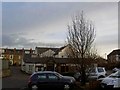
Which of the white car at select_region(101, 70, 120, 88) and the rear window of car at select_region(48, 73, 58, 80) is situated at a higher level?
the rear window of car at select_region(48, 73, 58, 80)

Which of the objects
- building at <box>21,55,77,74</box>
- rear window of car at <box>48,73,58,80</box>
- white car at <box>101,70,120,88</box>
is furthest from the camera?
building at <box>21,55,77,74</box>

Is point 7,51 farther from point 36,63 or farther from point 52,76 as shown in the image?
point 52,76

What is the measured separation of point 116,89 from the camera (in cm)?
2055

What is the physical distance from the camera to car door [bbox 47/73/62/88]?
23.5 m

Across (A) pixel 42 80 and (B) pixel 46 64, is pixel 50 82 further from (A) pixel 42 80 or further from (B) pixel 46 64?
(B) pixel 46 64

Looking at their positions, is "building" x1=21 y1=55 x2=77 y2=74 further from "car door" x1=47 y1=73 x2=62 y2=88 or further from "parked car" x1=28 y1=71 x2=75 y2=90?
"parked car" x1=28 y1=71 x2=75 y2=90

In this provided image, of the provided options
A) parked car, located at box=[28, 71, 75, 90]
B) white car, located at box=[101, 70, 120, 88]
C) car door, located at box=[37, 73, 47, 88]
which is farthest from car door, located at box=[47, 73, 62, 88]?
white car, located at box=[101, 70, 120, 88]

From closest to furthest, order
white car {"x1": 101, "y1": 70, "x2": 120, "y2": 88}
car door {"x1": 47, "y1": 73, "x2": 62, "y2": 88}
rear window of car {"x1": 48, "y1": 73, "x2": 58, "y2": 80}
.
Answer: white car {"x1": 101, "y1": 70, "x2": 120, "y2": 88}
car door {"x1": 47, "y1": 73, "x2": 62, "y2": 88}
rear window of car {"x1": 48, "y1": 73, "x2": 58, "y2": 80}

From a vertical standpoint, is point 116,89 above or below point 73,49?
below

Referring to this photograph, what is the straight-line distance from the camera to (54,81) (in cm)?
2375

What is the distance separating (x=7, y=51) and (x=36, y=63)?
247 feet

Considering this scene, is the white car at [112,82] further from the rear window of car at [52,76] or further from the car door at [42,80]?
the car door at [42,80]

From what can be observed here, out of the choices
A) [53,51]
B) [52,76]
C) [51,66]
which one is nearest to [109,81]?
[52,76]

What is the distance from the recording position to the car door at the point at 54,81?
77.0ft
